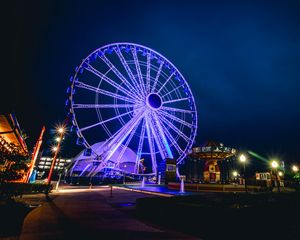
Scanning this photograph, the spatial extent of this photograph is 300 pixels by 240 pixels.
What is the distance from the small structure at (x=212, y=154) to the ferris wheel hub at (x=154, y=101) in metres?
8.21

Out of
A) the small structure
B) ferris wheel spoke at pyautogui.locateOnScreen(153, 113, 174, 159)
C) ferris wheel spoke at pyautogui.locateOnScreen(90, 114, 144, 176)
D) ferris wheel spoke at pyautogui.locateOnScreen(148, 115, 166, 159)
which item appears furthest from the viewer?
ferris wheel spoke at pyautogui.locateOnScreen(148, 115, 166, 159)

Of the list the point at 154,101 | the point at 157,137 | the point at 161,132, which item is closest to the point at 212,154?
the point at 161,132

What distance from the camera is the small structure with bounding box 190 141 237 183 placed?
2584 centimetres

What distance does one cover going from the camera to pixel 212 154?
26656 mm

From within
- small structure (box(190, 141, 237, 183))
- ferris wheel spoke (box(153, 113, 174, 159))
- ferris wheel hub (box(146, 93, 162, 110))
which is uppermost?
ferris wheel hub (box(146, 93, 162, 110))

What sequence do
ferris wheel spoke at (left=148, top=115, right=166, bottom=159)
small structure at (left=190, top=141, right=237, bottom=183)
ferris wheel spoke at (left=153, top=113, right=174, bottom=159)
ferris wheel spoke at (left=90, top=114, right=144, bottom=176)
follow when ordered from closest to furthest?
ferris wheel spoke at (left=90, top=114, right=144, bottom=176), small structure at (left=190, top=141, right=237, bottom=183), ferris wheel spoke at (left=153, top=113, right=174, bottom=159), ferris wheel spoke at (left=148, top=115, right=166, bottom=159)

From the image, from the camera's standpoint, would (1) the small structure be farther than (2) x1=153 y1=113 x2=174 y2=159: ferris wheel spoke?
No

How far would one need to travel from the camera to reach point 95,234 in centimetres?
471

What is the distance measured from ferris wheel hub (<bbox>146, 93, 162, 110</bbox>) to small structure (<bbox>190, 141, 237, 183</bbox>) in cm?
821

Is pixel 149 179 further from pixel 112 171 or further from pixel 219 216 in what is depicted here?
pixel 219 216

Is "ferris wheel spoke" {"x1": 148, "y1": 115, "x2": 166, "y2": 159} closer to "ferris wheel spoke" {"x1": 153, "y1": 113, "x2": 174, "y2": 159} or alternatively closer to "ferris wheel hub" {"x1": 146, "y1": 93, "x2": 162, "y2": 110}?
"ferris wheel spoke" {"x1": 153, "y1": 113, "x2": 174, "y2": 159}

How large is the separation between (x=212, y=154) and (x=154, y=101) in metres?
11.1

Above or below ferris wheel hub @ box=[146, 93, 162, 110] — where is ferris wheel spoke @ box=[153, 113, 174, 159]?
below

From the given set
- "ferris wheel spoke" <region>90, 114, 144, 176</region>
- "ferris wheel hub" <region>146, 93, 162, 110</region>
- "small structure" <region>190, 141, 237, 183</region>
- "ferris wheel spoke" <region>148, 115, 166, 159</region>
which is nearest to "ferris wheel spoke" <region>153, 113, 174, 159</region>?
"ferris wheel spoke" <region>148, 115, 166, 159</region>
